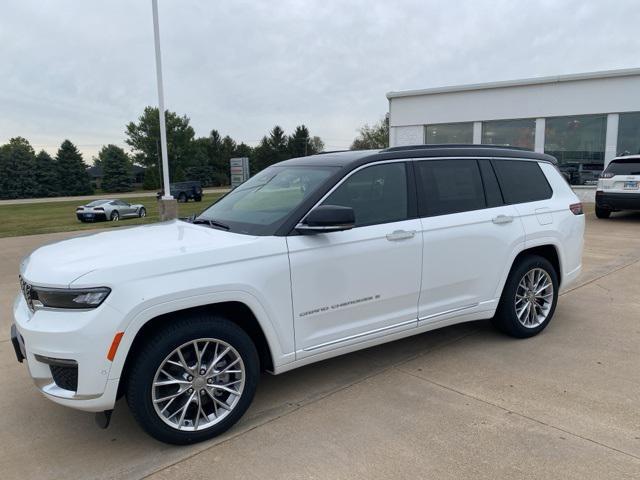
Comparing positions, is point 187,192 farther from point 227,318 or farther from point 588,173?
point 227,318

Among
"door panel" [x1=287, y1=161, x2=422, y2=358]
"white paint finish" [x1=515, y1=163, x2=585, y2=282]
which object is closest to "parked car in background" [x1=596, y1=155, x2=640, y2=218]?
"white paint finish" [x1=515, y1=163, x2=585, y2=282]

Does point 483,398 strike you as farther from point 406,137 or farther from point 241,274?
point 406,137

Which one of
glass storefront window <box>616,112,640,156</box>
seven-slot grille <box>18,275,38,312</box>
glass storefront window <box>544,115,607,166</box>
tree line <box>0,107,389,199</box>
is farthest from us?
tree line <box>0,107,389,199</box>

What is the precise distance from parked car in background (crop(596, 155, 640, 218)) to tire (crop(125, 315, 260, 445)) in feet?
43.0

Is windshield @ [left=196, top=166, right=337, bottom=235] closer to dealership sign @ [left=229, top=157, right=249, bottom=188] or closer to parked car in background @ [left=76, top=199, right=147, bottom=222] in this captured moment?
parked car in background @ [left=76, top=199, right=147, bottom=222]

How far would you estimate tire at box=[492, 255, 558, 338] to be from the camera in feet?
14.7

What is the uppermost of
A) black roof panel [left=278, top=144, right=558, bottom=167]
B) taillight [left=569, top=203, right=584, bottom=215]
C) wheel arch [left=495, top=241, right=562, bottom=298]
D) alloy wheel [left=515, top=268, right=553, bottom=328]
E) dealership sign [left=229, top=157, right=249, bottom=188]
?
dealership sign [left=229, top=157, right=249, bottom=188]

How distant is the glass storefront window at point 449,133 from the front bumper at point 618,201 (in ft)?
34.3

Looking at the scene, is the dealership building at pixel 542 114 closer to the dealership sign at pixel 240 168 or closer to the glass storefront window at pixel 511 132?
the glass storefront window at pixel 511 132

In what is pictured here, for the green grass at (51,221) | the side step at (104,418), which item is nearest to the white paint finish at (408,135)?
the green grass at (51,221)

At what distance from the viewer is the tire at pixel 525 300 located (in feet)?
14.7

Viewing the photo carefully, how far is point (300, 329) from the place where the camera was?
3.29m

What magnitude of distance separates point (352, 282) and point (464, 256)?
116cm

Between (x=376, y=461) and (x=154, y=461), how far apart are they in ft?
4.17
